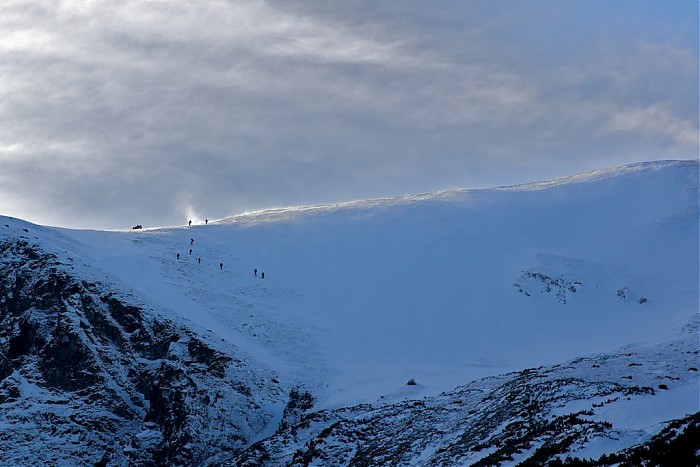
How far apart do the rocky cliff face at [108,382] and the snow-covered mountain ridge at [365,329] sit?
0.15m

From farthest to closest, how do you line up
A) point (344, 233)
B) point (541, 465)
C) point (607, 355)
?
1. point (344, 233)
2. point (607, 355)
3. point (541, 465)

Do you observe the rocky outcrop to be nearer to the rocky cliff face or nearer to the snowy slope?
the rocky cliff face

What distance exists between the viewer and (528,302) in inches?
3098

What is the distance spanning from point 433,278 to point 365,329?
12.2 m

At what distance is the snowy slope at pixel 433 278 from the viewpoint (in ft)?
227

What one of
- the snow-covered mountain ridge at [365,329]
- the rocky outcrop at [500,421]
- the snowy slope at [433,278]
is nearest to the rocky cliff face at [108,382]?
the snow-covered mountain ridge at [365,329]

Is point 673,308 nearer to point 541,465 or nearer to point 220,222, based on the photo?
point 541,465

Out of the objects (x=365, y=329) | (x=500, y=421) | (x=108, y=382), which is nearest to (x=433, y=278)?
(x=365, y=329)

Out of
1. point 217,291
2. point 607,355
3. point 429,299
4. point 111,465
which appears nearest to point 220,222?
point 217,291

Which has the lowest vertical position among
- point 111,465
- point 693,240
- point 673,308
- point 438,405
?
point 111,465

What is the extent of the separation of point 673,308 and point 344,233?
39224 millimetres

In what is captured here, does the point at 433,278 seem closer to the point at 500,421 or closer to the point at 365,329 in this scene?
the point at 365,329

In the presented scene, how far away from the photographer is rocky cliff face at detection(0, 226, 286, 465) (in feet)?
190

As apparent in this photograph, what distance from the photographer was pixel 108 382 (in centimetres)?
6309
